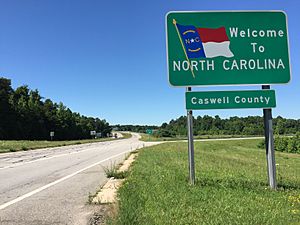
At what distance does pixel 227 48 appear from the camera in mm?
8617

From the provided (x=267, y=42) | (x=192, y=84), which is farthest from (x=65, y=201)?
(x=267, y=42)

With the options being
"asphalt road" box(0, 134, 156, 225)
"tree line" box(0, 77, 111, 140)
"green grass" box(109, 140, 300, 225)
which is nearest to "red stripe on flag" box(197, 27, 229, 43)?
"green grass" box(109, 140, 300, 225)

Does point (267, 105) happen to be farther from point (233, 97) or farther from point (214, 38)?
point (214, 38)

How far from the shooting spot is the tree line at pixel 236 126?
4626 inches

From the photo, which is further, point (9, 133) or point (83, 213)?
point (9, 133)

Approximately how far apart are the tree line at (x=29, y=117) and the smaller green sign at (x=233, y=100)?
71.2 metres

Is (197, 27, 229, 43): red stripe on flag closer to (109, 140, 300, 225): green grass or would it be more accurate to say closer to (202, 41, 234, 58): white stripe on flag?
(202, 41, 234, 58): white stripe on flag

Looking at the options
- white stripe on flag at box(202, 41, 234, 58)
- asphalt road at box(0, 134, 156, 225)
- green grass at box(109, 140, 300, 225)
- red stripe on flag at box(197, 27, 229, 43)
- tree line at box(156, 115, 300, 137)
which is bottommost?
asphalt road at box(0, 134, 156, 225)

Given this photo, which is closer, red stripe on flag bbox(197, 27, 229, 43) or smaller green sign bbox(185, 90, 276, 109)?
smaller green sign bbox(185, 90, 276, 109)

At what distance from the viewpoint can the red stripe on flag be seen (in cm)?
860

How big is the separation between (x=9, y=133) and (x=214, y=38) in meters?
75.5

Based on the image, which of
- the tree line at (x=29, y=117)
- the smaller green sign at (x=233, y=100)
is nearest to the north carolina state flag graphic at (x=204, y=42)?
the smaller green sign at (x=233, y=100)

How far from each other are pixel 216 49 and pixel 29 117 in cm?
7989

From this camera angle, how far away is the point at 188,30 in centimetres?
867
